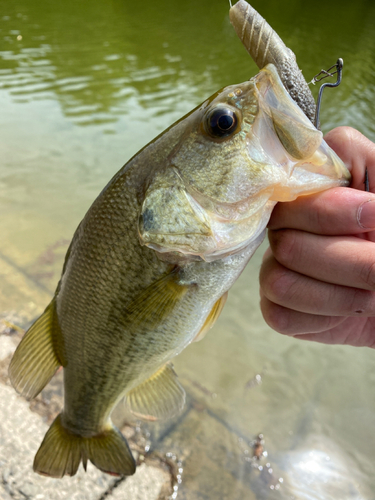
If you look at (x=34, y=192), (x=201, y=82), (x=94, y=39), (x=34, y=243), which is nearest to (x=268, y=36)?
(x=34, y=243)

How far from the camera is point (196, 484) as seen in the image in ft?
8.18

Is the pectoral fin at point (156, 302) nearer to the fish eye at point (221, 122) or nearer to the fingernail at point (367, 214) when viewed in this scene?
the fish eye at point (221, 122)

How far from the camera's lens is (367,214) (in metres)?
1.11

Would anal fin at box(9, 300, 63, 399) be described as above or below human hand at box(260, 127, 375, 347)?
below

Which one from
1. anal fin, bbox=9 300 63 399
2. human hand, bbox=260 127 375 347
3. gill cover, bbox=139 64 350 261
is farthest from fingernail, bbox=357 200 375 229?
anal fin, bbox=9 300 63 399

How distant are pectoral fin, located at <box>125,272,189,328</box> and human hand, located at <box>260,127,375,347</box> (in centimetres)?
33

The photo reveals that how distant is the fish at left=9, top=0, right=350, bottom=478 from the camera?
1.06 metres

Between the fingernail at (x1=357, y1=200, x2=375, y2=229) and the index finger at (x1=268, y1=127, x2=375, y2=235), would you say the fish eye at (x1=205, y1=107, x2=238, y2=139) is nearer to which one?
the index finger at (x1=268, y1=127, x2=375, y2=235)

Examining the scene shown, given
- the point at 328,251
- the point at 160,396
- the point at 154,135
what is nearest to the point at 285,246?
the point at 328,251

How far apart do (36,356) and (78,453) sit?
53 centimetres

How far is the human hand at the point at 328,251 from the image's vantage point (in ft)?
3.74

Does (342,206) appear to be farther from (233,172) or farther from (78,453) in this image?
(78,453)

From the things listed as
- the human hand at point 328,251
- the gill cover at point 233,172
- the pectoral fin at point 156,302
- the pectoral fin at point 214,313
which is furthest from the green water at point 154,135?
the gill cover at point 233,172

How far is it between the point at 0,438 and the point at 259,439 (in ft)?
5.94
